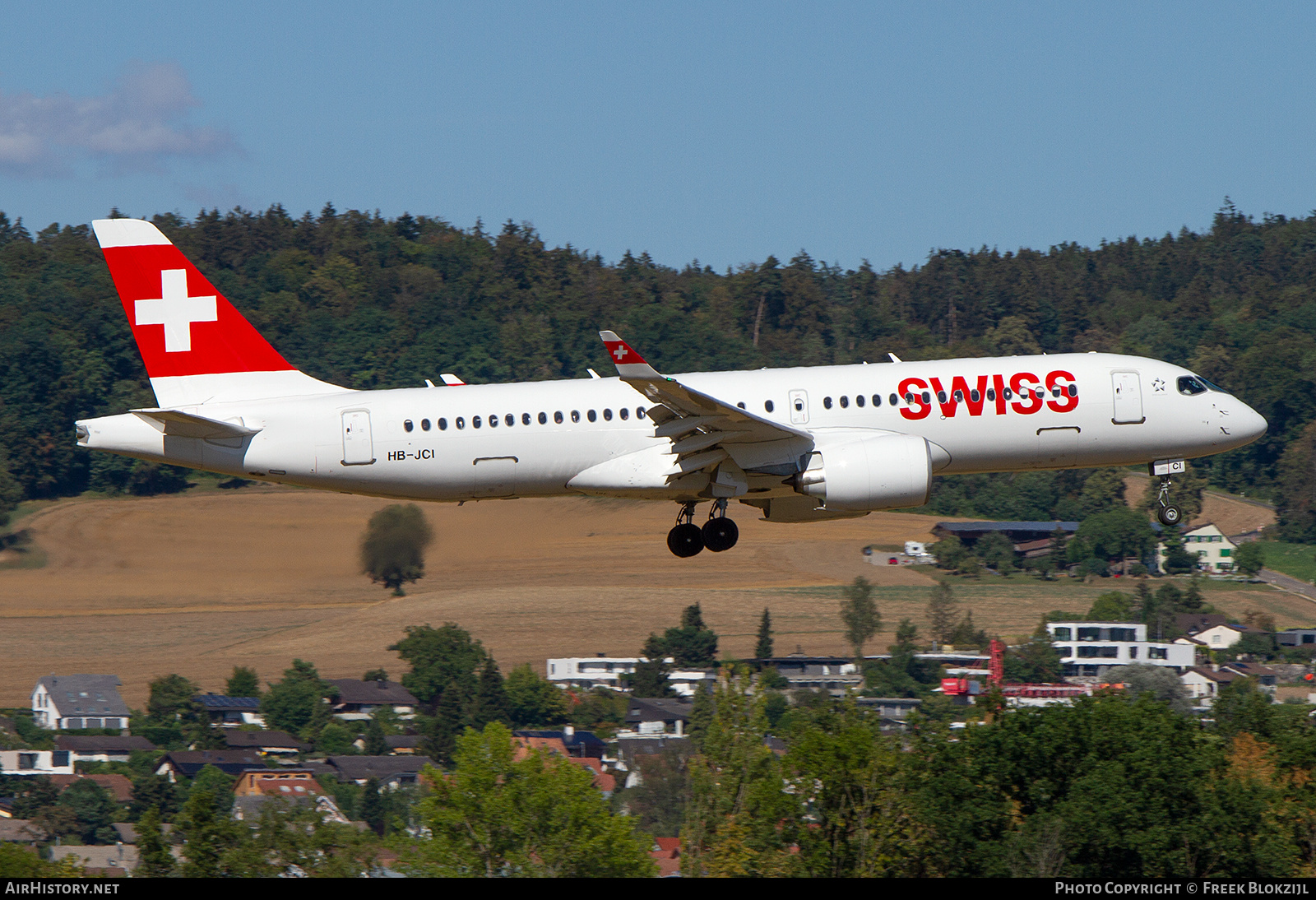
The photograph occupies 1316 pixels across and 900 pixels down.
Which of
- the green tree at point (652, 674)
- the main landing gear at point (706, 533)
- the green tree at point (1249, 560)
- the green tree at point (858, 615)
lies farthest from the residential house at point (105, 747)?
the green tree at point (1249, 560)

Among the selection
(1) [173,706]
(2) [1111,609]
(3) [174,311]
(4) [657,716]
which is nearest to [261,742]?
(1) [173,706]

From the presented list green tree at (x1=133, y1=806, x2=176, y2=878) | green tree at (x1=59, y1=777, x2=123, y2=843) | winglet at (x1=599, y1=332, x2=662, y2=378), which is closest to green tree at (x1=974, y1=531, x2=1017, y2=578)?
green tree at (x1=59, y1=777, x2=123, y2=843)

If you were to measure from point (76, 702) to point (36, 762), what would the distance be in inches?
296

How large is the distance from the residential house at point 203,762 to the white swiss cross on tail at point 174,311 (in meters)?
63.7

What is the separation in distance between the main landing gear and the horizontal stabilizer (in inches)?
402

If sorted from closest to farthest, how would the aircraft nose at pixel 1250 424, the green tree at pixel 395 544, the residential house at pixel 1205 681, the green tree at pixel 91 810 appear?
the aircraft nose at pixel 1250 424 < the green tree at pixel 395 544 < the green tree at pixel 91 810 < the residential house at pixel 1205 681

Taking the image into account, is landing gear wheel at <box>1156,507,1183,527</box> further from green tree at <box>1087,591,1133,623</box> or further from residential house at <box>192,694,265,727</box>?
green tree at <box>1087,591,1133,623</box>

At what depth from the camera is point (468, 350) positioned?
174 metres

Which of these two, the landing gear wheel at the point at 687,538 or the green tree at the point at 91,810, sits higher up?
the landing gear wheel at the point at 687,538

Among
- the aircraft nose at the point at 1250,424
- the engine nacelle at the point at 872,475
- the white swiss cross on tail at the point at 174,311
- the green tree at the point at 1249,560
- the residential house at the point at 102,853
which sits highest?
the white swiss cross on tail at the point at 174,311

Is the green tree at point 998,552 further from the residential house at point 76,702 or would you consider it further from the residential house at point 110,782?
the residential house at point 110,782

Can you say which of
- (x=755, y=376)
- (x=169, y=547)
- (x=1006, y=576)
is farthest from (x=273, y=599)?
(x=1006, y=576)

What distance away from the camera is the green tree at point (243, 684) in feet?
306

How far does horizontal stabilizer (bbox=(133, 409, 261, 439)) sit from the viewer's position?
3478 cm
